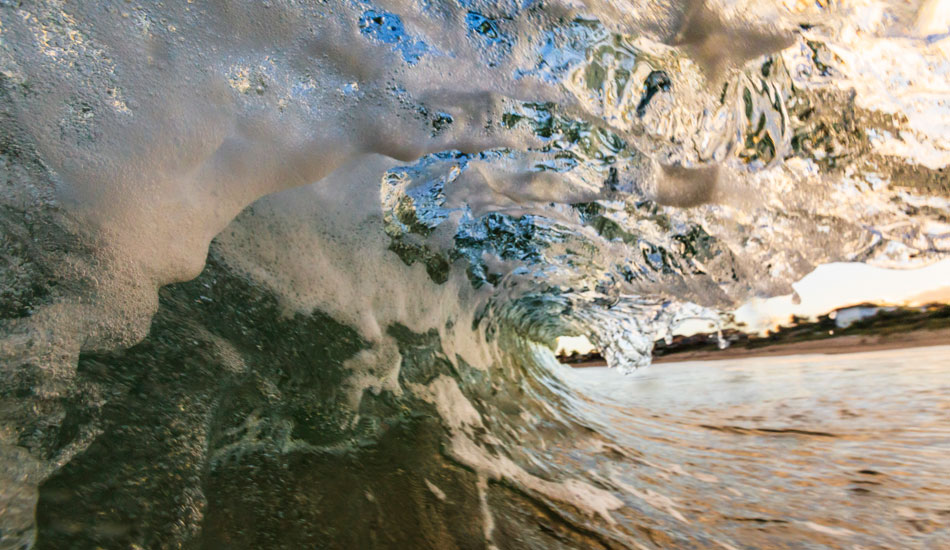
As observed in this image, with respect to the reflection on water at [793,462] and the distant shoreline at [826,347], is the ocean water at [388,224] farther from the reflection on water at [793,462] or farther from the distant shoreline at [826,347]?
the distant shoreline at [826,347]

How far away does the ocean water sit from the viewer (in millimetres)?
1368

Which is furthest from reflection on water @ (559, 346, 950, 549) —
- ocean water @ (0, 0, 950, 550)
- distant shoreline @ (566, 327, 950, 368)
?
distant shoreline @ (566, 327, 950, 368)

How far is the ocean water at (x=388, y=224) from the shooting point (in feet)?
4.49

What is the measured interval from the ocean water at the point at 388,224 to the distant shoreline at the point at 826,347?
4.67 metres

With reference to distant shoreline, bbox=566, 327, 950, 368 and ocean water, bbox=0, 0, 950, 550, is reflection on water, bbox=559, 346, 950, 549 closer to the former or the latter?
ocean water, bbox=0, 0, 950, 550

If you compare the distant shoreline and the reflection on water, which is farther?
the distant shoreline

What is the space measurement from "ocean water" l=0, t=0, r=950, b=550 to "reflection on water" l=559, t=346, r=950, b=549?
20 mm

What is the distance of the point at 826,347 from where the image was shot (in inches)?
289

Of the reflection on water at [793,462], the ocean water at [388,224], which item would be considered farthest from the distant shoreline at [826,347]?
the ocean water at [388,224]

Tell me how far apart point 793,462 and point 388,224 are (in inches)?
80.2

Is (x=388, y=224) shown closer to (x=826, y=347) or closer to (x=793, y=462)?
(x=793, y=462)

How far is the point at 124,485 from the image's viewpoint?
4.82 feet

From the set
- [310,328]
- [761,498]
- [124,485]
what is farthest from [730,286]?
[124,485]

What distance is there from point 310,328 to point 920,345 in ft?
24.6
